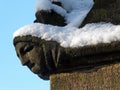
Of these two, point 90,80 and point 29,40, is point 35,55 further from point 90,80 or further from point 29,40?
point 90,80

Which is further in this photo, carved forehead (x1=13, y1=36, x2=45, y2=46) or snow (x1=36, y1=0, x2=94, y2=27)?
snow (x1=36, y1=0, x2=94, y2=27)

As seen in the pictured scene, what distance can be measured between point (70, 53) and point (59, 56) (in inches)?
2.7

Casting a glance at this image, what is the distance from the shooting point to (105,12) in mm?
2717

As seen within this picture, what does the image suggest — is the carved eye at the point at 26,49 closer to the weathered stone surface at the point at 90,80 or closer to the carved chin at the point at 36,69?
the carved chin at the point at 36,69

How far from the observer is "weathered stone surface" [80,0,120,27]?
2676 millimetres

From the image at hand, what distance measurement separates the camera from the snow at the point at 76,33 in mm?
2531

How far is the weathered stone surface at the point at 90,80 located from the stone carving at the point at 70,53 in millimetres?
34

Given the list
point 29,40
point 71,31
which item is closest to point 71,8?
point 71,31

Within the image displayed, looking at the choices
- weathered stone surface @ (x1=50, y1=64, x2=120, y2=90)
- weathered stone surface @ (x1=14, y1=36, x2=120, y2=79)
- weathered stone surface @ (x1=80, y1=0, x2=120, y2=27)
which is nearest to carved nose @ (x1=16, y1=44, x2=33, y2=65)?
weathered stone surface @ (x1=14, y1=36, x2=120, y2=79)

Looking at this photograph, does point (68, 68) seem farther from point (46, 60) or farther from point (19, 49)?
point (19, 49)

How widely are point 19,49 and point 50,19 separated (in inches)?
11.8

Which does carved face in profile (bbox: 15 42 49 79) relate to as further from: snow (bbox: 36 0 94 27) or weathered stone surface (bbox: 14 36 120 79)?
snow (bbox: 36 0 94 27)

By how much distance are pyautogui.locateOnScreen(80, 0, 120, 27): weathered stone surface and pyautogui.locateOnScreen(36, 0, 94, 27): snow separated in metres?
0.10

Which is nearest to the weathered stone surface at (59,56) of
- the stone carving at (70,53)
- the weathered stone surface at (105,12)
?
the stone carving at (70,53)
